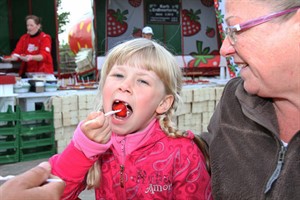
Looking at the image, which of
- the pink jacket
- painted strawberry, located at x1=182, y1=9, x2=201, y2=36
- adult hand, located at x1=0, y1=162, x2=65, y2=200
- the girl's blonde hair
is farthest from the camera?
painted strawberry, located at x1=182, y1=9, x2=201, y2=36

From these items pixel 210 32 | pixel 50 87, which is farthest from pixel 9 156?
pixel 210 32

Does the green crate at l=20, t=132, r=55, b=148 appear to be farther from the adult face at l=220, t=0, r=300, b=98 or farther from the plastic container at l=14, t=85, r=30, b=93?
the adult face at l=220, t=0, r=300, b=98

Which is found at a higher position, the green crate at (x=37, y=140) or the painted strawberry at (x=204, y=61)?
the painted strawberry at (x=204, y=61)

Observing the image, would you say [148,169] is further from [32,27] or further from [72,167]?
[32,27]

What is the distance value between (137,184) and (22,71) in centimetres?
589

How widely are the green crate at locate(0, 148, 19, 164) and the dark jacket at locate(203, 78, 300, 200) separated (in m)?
4.31

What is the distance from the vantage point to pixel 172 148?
6.07 ft

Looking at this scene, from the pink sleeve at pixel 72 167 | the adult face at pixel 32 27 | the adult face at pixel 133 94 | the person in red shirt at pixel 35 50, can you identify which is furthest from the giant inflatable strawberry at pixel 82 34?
the pink sleeve at pixel 72 167

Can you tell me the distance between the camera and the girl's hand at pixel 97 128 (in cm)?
157

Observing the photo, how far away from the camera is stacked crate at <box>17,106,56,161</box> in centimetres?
546

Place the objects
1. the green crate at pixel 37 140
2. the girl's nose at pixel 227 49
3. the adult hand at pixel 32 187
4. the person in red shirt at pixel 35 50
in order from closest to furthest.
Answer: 1. the adult hand at pixel 32 187
2. the girl's nose at pixel 227 49
3. the green crate at pixel 37 140
4. the person in red shirt at pixel 35 50

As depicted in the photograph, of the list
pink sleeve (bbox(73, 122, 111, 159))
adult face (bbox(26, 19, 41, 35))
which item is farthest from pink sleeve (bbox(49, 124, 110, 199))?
adult face (bbox(26, 19, 41, 35))

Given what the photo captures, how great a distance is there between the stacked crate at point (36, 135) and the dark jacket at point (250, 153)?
13.5 ft

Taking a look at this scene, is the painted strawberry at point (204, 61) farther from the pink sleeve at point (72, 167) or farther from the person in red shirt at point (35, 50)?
the pink sleeve at point (72, 167)
